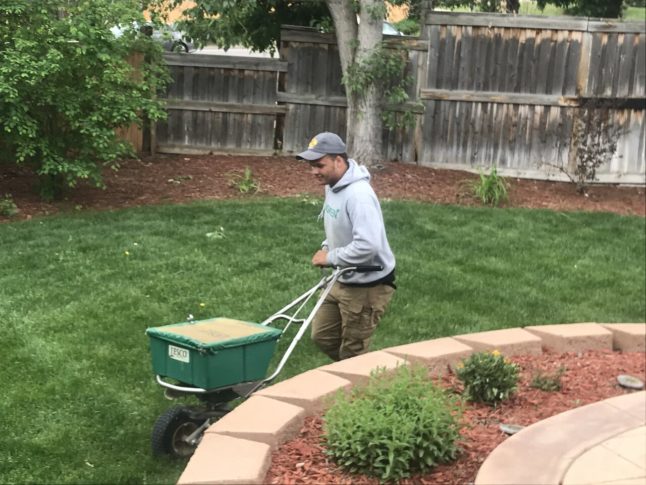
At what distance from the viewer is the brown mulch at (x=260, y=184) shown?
9.95 meters

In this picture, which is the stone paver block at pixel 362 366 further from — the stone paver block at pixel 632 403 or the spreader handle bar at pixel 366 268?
the stone paver block at pixel 632 403

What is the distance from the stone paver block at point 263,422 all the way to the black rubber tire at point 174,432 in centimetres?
40

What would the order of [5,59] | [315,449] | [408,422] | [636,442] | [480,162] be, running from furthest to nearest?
[480,162], [5,59], [636,442], [315,449], [408,422]

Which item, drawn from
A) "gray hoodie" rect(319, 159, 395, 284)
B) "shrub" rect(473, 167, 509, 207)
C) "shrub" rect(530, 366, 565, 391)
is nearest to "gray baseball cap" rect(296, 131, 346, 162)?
"gray hoodie" rect(319, 159, 395, 284)

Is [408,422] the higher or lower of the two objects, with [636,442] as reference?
higher

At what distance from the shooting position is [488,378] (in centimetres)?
444

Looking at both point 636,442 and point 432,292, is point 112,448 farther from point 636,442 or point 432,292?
point 432,292

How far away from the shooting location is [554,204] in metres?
10.6

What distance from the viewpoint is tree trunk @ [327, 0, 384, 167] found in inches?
417

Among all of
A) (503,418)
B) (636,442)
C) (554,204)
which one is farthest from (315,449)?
(554,204)

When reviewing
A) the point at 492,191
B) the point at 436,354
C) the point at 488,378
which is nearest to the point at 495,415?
the point at 488,378

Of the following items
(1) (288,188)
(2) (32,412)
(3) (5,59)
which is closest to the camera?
(2) (32,412)

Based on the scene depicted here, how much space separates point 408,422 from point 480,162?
8.70m

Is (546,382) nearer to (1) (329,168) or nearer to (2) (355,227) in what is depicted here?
(2) (355,227)
